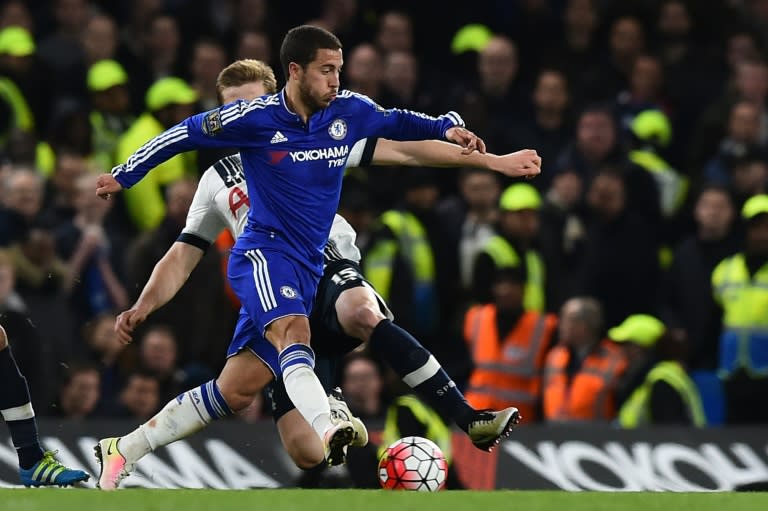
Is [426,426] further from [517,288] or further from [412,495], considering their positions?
[412,495]

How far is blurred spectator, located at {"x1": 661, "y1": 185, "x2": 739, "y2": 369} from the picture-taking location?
13500 mm

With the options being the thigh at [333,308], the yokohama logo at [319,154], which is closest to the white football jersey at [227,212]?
the thigh at [333,308]

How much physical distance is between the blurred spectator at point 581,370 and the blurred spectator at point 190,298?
2.17m

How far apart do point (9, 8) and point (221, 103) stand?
5808mm

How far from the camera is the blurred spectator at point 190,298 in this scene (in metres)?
13.0

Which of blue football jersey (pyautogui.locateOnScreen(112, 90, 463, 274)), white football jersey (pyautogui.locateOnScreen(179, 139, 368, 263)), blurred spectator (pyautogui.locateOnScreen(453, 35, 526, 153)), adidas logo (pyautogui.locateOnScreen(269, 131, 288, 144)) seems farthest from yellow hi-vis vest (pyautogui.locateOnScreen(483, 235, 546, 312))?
adidas logo (pyautogui.locateOnScreen(269, 131, 288, 144))

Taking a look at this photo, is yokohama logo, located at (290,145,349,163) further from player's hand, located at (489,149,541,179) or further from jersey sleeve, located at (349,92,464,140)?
player's hand, located at (489,149,541,179)

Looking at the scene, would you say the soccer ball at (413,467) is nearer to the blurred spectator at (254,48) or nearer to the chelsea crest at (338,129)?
the chelsea crest at (338,129)

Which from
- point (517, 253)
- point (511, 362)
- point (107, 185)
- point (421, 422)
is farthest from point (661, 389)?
point (107, 185)

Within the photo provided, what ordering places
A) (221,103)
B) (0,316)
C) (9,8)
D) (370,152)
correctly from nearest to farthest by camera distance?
1. (370,152)
2. (221,103)
3. (0,316)
4. (9,8)

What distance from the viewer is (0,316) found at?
459 inches

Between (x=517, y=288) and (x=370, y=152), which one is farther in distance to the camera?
(x=517, y=288)

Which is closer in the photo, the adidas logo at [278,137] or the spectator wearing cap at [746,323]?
the adidas logo at [278,137]

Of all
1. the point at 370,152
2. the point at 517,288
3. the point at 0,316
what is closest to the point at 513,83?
the point at 517,288
